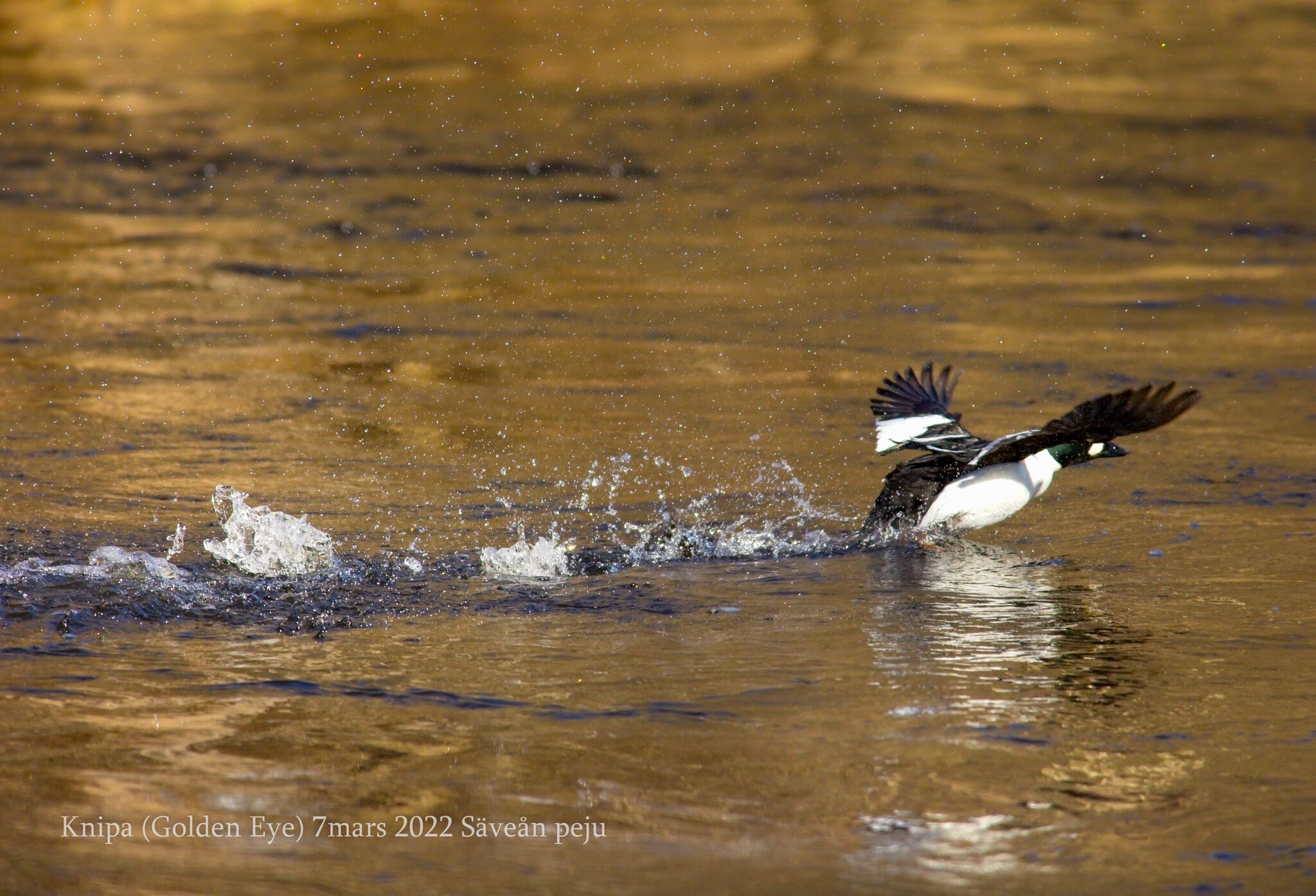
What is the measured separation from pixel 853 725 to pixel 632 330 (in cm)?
637

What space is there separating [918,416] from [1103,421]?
139cm

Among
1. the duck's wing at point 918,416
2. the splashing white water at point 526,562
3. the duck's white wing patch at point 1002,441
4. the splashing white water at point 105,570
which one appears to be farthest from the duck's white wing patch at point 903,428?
the splashing white water at point 105,570

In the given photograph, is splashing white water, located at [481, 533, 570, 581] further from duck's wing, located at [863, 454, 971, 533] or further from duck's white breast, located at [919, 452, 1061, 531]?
Answer: duck's white breast, located at [919, 452, 1061, 531]

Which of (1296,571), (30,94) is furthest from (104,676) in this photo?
(30,94)

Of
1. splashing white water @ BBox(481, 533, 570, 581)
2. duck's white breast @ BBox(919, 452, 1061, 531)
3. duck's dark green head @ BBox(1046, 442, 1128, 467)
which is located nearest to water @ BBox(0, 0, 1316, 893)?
splashing white water @ BBox(481, 533, 570, 581)

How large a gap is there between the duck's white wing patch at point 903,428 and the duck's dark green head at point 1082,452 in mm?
496

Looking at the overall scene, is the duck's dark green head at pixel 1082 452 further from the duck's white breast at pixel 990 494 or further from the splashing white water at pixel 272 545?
the splashing white water at pixel 272 545

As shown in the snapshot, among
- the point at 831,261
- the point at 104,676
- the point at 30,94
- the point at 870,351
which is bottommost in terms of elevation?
the point at 104,676

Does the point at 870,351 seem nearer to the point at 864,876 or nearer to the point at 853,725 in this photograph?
the point at 853,725

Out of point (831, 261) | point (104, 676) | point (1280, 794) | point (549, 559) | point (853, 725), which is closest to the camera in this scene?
point (1280, 794)

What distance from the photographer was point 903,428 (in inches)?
294

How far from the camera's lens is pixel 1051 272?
12984mm

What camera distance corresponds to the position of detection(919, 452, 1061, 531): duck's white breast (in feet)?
23.1

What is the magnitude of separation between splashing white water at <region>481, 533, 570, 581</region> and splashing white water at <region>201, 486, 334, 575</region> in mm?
616
